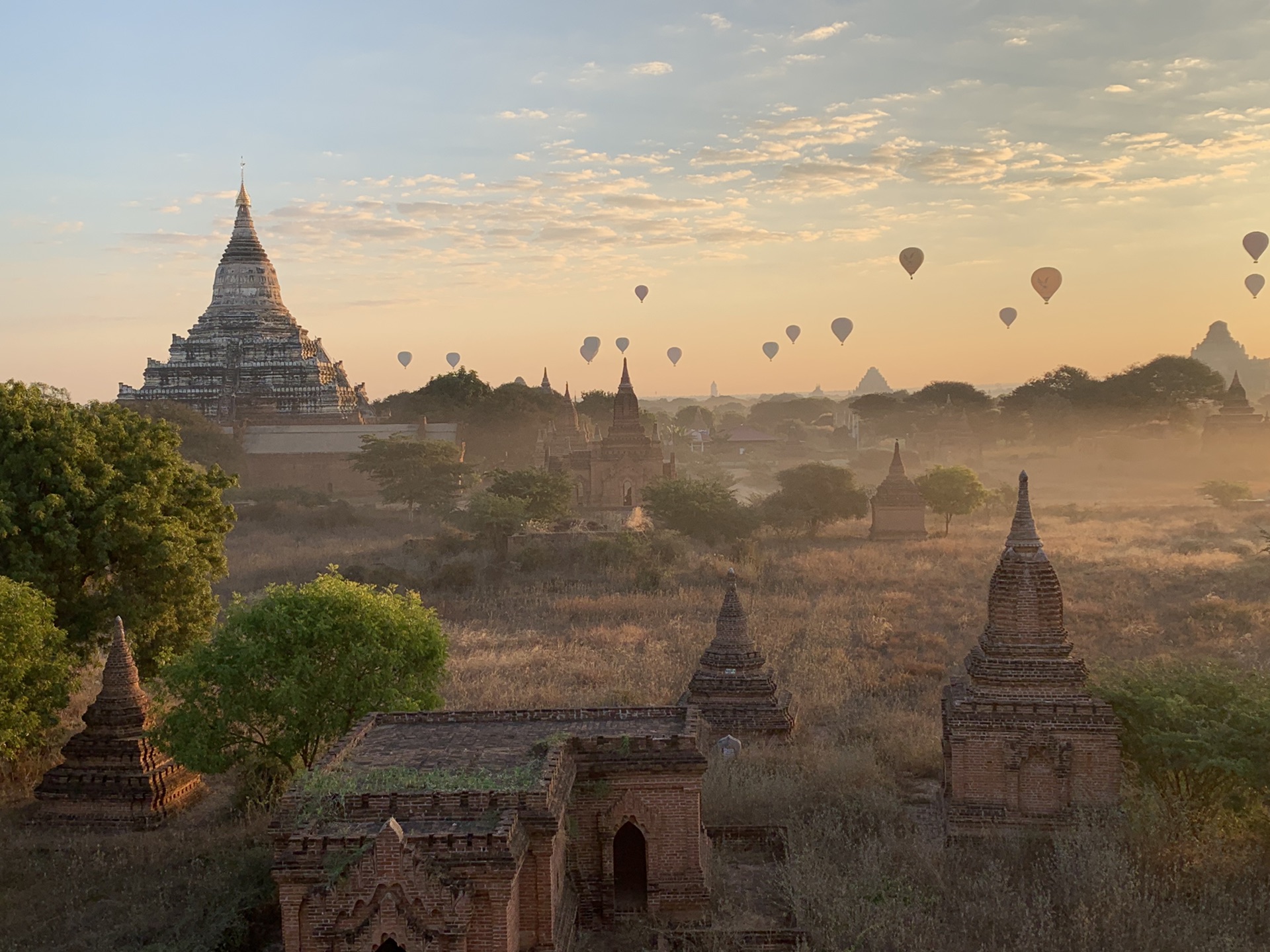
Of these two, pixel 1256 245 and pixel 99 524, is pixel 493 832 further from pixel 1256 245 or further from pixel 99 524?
pixel 1256 245

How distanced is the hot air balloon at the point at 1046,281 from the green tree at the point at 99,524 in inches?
1741

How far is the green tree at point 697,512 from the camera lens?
146 ft

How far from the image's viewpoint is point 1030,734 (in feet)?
48.6

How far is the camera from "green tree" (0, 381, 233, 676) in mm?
19188

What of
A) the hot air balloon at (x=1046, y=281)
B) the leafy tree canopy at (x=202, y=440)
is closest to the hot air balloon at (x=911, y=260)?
the hot air balloon at (x=1046, y=281)

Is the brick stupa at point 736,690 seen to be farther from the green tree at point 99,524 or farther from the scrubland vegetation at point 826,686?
the green tree at point 99,524

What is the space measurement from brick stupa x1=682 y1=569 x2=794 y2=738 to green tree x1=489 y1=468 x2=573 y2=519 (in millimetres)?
25971

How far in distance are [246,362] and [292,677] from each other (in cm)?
6302

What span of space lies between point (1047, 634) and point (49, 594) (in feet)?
52.7

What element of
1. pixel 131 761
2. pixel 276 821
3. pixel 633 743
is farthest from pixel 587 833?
pixel 131 761

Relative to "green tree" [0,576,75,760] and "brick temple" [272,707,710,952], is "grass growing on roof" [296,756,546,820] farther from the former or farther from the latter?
"green tree" [0,576,75,760]

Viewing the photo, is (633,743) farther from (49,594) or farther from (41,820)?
(49,594)

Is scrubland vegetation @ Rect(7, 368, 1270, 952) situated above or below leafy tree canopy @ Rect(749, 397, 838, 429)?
below

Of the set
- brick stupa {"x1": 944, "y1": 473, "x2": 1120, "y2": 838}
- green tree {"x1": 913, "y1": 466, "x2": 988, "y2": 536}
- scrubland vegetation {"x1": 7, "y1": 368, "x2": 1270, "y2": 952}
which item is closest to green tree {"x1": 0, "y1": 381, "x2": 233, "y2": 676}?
scrubland vegetation {"x1": 7, "y1": 368, "x2": 1270, "y2": 952}
